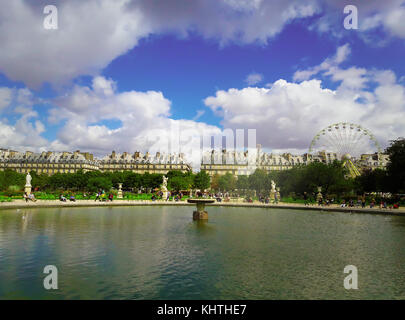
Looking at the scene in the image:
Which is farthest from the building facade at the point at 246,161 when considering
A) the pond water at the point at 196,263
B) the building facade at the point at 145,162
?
the pond water at the point at 196,263

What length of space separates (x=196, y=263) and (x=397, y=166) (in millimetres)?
43043

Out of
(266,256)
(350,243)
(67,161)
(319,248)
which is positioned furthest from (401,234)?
(67,161)

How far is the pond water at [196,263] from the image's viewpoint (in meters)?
9.21

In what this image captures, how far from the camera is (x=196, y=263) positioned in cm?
1201

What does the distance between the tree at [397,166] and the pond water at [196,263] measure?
1175 inches

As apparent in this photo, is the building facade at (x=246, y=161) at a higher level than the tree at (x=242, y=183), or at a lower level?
higher

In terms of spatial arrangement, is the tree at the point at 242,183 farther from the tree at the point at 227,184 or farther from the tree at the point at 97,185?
the tree at the point at 97,185

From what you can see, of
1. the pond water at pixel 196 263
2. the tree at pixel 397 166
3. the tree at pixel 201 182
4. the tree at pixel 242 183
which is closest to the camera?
the pond water at pixel 196 263

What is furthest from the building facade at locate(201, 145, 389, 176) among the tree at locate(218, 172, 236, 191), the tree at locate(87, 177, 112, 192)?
the tree at locate(87, 177, 112, 192)

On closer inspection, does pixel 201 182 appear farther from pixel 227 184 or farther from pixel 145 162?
pixel 145 162

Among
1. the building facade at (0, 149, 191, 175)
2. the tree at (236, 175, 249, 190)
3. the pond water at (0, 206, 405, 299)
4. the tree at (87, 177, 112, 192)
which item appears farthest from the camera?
the building facade at (0, 149, 191, 175)

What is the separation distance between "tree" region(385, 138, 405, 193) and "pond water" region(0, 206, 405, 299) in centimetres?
2985

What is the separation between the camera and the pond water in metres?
9.21

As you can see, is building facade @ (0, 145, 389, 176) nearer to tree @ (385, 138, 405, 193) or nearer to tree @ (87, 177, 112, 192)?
tree @ (87, 177, 112, 192)
